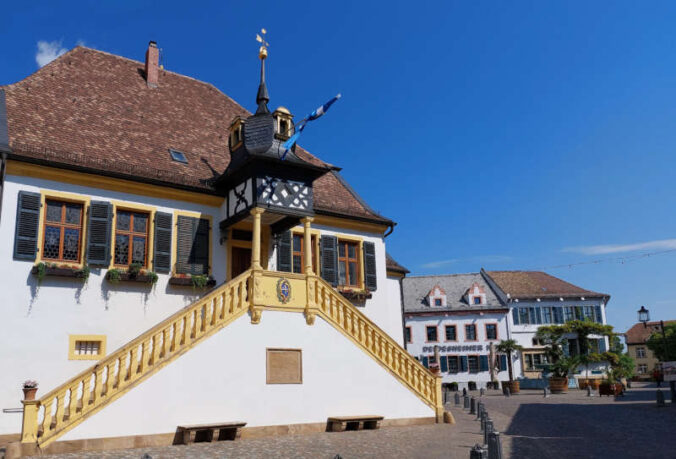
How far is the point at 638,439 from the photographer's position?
44.2 ft

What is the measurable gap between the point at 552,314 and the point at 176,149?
4294 cm

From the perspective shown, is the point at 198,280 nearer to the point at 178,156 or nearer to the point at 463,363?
the point at 178,156

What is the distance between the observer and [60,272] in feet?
45.5

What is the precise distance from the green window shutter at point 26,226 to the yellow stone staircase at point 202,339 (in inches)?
141

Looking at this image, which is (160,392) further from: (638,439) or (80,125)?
(638,439)

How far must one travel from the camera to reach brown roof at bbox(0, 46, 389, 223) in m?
15.2

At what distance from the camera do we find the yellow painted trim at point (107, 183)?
14.0 meters

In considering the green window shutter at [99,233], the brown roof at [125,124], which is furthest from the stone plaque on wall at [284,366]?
the brown roof at [125,124]

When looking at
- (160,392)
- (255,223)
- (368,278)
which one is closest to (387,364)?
(368,278)

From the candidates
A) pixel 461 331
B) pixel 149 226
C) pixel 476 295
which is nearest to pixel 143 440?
pixel 149 226

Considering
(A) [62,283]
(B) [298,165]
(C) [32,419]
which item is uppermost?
(B) [298,165]

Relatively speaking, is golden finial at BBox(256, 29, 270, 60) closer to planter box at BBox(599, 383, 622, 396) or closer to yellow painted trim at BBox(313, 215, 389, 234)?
yellow painted trim at BBox(313, 215, 389, 234)

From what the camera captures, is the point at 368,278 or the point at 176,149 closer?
the point at 176,149

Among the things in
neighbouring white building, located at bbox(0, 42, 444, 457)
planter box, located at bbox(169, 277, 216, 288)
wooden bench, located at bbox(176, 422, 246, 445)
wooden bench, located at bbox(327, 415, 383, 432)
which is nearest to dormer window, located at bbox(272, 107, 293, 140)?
neighbouring white building, located at bbox(0, 42, 444, 457)
